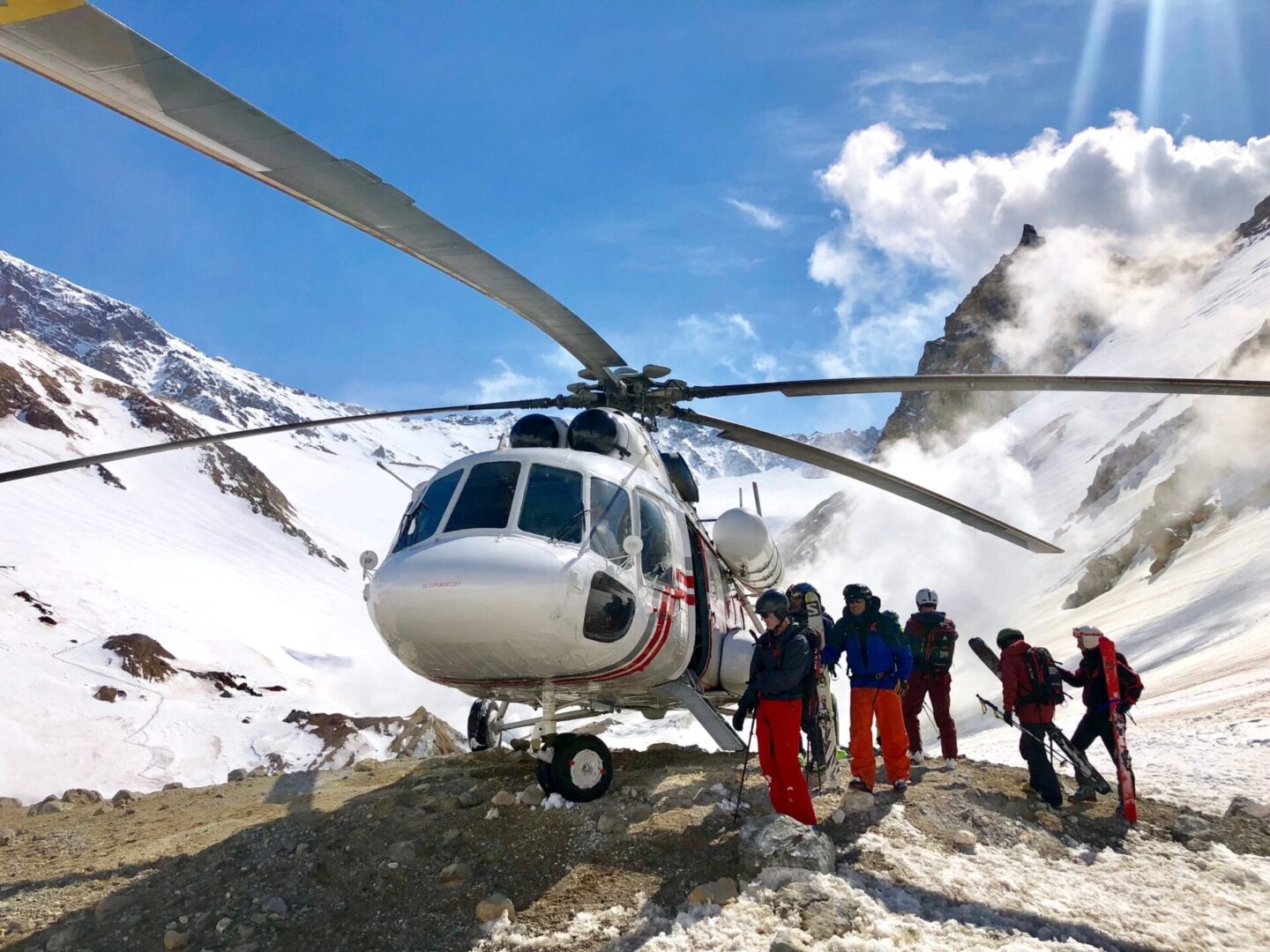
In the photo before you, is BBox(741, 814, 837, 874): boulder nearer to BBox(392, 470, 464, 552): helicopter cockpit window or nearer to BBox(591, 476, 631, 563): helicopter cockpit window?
BBox(591, 476, 631, 563): helicopter cockpit window

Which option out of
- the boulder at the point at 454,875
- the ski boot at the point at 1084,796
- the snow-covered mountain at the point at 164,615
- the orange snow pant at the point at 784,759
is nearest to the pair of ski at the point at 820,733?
the orange snow pant at the point at 784,759

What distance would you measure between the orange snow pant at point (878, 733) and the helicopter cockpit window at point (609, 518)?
7.48 ft

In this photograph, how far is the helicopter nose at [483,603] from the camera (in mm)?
5312

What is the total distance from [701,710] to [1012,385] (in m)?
3.76

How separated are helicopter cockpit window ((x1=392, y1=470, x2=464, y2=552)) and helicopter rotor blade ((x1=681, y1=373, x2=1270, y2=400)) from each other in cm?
304

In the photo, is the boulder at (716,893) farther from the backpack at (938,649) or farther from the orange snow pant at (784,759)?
the backpack at (938,649)

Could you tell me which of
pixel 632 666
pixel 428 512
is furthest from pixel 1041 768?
pixel 428 512

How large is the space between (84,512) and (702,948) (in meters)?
42.8

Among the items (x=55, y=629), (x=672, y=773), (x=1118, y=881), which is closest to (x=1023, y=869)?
(x=1118, y=881)

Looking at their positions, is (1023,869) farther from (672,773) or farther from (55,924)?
(55,924)

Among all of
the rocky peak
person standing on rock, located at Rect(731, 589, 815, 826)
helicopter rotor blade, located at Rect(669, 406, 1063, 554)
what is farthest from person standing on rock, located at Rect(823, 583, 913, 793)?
the rocky peak

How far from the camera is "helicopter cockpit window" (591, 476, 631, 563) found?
6277mm

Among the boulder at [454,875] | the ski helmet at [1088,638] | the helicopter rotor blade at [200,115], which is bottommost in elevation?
the boulder at [454,875]

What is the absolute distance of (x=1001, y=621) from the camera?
33.3 m
